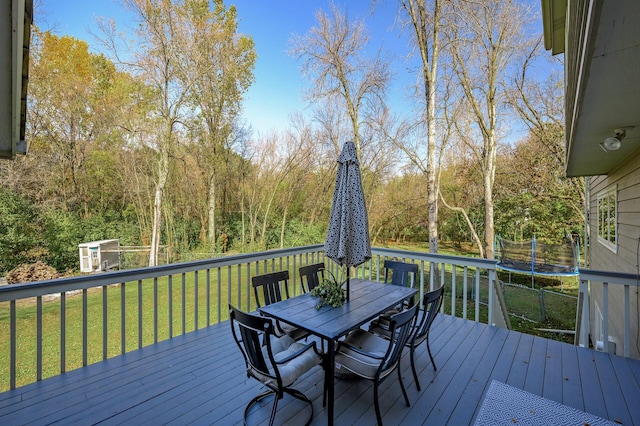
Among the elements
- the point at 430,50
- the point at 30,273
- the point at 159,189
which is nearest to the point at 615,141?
the point at 430,50

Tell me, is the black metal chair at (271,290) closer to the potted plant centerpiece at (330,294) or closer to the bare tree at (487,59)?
the potted plant centerpiece at (330,294)

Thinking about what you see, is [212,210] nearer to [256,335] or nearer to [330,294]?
[330,294]

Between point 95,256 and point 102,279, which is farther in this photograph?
point 95,256

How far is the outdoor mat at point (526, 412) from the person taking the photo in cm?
212

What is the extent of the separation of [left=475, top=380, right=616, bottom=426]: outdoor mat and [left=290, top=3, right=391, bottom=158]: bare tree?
325 inches

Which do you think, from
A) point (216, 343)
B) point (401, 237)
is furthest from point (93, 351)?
point (401, 237)

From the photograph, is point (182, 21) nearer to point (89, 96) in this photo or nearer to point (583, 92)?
point (89, 96)

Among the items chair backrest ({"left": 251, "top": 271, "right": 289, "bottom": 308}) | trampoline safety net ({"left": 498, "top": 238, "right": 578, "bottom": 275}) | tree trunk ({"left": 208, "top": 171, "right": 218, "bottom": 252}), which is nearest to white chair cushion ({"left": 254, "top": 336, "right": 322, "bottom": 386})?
chair backrest ({"left": 251, "top": 271, "right": 289, "bottom": 308})

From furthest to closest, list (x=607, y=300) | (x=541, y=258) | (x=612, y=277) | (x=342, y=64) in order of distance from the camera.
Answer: (x=342, y=64) → (x=541, y=258) → (x=607, y=300) → (x=612, y=277)

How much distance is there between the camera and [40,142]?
8648 millimetres

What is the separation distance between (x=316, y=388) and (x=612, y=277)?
10.4 feet

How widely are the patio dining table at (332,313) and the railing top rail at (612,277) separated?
5.76 feet

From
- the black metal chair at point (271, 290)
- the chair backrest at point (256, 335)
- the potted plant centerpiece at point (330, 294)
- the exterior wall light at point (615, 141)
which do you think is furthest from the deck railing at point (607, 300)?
the chair backrest at point (256, 335)

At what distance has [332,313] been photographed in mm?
2639
